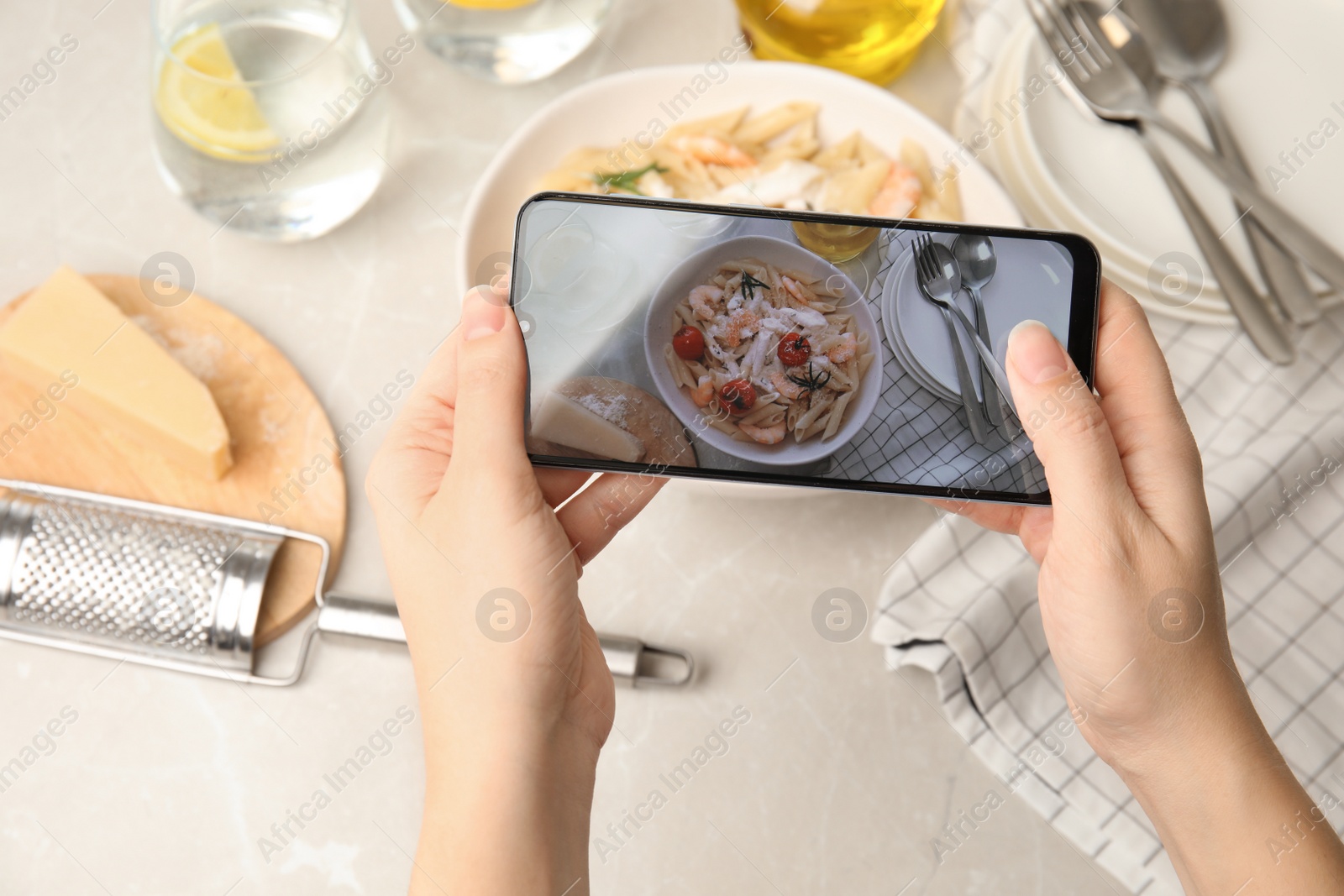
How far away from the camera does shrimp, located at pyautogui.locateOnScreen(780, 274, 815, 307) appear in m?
0.60

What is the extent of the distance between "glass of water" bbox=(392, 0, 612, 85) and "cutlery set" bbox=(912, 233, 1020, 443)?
467 millimetres

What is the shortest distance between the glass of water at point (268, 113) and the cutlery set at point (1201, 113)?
1.94 feet

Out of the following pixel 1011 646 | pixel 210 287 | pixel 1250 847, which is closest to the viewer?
pixel 1250 847

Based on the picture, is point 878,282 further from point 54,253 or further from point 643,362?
point 54,253

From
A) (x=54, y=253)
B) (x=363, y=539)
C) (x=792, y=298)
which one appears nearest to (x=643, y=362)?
(x=792, y=298)

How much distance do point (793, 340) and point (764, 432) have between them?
6 centimetres

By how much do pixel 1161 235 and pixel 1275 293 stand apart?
11 cm

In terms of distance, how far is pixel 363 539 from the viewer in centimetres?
78

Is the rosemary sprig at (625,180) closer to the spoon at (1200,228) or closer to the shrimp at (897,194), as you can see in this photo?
the shrimp at (897,194)

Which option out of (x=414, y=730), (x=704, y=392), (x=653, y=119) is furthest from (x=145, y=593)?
(x=653, y=119)

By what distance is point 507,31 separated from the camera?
0.86 meters

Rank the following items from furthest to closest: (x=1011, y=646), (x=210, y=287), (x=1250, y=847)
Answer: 1. (x=210, y=287)
2. (x=1011, y=646)
3. (x=1250, y=847)

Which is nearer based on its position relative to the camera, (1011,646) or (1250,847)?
(1250,847)

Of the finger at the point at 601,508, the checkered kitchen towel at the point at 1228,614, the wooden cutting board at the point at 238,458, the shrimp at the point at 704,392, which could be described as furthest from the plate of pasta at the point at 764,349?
the wooden cutting board at the point at 238,458
